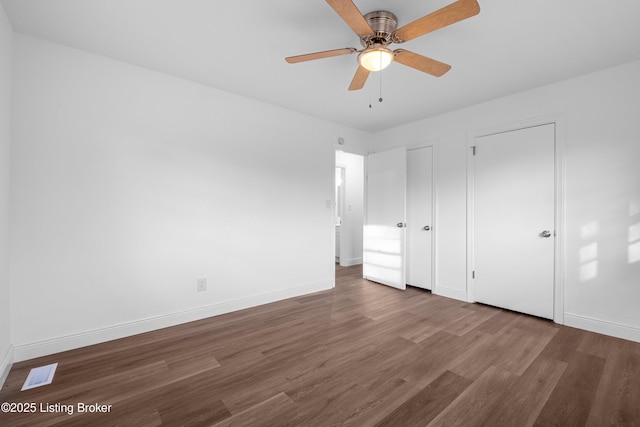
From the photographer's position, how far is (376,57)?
1929 millimetres

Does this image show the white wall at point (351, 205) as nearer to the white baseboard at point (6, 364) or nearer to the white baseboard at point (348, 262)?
the white baseboard at point (348, 262)

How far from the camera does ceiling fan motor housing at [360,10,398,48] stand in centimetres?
186

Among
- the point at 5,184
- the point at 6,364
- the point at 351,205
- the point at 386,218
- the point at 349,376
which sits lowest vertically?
the point at 349,376

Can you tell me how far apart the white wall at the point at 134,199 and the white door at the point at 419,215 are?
6.15 ft

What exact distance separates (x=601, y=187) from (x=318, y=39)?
3.10m

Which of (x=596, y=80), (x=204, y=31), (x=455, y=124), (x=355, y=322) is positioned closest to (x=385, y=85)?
(x=455, y=124)

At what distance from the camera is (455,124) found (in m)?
3.79

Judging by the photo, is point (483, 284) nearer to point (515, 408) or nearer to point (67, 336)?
point (515, 408)

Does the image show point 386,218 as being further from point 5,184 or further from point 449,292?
point 5,184

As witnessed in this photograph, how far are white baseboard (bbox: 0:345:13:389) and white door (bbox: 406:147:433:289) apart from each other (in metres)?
4.40

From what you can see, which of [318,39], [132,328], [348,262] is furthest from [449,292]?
[132,328]

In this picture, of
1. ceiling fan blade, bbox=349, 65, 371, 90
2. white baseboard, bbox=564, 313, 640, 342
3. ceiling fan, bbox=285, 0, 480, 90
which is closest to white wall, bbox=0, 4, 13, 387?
ceiling fan, bbox=285, 0, 480, 90

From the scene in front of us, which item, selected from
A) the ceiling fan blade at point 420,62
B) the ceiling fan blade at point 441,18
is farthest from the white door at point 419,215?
the ceiling fan blade at point 441,18

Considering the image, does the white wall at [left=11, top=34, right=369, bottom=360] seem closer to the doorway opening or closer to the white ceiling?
the white ceiling
